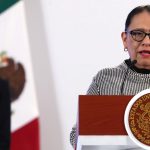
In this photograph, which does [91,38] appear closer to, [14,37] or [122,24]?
[122,24]

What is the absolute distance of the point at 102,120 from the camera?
3.56 feet

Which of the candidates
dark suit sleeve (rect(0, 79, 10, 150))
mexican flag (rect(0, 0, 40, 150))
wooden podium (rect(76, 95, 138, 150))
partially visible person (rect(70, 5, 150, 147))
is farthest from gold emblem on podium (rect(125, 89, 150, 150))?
mexican flag (rect(0, 0, 40, 150))

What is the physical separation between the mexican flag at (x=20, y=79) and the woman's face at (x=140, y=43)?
0.98m

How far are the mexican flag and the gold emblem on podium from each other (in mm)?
1422

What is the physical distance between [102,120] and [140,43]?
0.59m

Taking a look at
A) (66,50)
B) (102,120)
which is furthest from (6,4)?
(102,120)

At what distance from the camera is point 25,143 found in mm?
2510

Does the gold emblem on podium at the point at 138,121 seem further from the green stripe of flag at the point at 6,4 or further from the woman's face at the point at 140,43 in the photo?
the green stripe of flag at the point at 6,4

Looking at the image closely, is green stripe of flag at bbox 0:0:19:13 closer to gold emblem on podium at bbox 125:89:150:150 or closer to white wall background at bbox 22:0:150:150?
white wall background at bbox 22:0:150:150

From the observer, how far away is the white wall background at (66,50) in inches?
102

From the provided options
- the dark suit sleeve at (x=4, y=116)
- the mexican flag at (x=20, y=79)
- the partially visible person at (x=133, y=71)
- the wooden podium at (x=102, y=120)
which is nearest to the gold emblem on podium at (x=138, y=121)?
the wooden podium at (x=102, y=120)

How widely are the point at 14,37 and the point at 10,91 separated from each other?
0.39m

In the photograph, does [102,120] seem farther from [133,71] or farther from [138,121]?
[133,71]

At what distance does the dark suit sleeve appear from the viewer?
6.28 feet
